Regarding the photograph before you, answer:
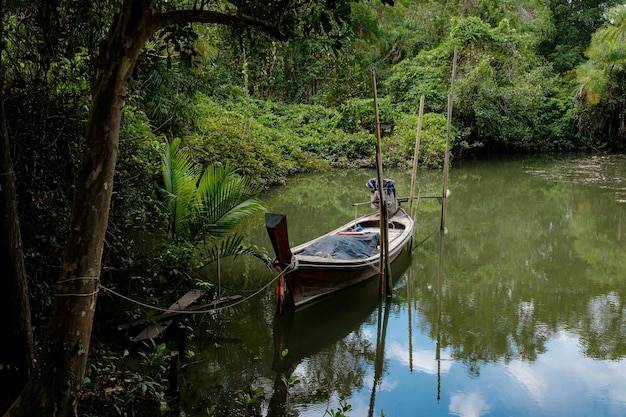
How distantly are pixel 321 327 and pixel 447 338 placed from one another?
1.39 m

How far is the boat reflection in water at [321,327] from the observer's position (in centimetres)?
488

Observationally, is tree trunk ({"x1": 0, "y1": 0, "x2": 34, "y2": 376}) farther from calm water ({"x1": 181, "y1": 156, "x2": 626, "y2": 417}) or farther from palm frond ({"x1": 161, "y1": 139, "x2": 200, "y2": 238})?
palm frond ({"x1": 161, "y1": 139, "x2": 200, "y2": 238})

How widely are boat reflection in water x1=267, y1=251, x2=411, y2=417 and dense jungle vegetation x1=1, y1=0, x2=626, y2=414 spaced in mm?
1275

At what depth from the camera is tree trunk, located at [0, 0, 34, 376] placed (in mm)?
2955

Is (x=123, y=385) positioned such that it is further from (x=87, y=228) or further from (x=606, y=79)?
(x=606, y=79)

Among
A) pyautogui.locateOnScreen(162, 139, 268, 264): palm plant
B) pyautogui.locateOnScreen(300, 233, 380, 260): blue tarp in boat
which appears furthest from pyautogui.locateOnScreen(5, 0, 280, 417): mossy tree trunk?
pyautogui.locateOnScreen(300, 233, 380, 260): blue tarp in boat

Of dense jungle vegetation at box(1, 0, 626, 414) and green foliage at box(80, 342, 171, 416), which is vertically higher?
dense jungle vegetation at box(1, 0, 626, 414)

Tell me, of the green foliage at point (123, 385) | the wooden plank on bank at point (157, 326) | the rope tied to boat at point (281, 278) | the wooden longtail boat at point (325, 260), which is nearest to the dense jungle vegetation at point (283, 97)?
the wooden plank on bank at point (157, 326)

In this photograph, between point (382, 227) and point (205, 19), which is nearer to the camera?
point (205, 19)

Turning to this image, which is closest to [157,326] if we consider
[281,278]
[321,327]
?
[281,278]

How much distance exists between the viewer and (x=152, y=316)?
15.9 ft

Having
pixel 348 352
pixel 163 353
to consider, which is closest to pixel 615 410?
pixel 348 352

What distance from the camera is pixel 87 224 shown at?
2.73m

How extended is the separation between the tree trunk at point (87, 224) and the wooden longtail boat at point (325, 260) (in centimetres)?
224
